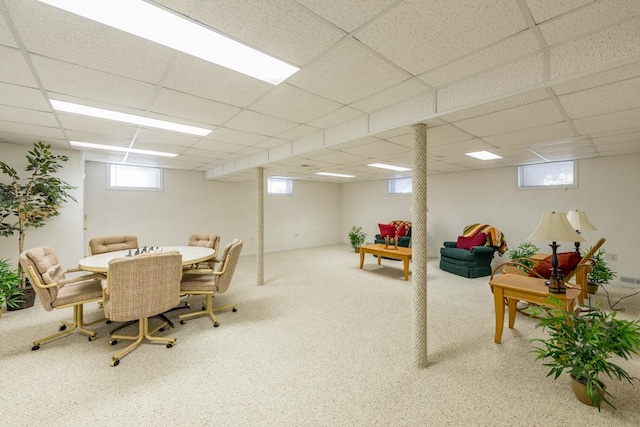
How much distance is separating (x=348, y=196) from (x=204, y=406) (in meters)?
8.20

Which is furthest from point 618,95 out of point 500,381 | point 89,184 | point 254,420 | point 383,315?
point 89,184

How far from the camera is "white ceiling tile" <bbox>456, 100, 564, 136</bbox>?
225cm

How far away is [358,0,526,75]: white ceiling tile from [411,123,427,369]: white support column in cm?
78

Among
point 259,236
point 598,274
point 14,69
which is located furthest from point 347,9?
point 598,274

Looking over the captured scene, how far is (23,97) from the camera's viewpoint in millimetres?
2326

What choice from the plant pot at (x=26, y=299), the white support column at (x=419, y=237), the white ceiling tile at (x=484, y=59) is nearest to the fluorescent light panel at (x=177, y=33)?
the white ceiling tile at (x=484, y=59)

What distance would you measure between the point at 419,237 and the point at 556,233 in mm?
1143

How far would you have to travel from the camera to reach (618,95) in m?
1.99

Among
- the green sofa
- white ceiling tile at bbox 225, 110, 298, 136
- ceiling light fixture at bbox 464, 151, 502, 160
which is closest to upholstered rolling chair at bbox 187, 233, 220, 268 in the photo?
white ceiling tile at bbox 225, 110, 298, 136

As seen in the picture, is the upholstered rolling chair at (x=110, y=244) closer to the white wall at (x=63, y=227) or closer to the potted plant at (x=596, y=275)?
the white wall at (x=63, y=227)

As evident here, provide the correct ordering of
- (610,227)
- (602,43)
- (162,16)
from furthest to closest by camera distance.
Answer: (610,227), (602,43), (162,16)

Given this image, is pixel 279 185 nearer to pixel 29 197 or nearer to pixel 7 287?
pixel 29 197

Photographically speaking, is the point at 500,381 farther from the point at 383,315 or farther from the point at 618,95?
the point at 618,95

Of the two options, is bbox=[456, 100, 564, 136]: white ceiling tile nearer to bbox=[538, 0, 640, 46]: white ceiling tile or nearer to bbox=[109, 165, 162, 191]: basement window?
bbox=[538, 0, 640, 46]: white ceiling tile
